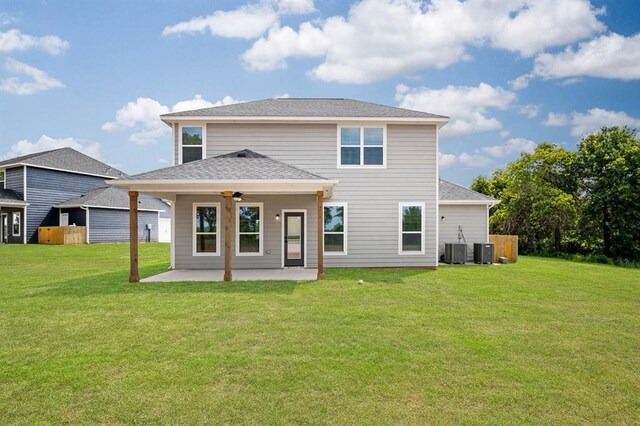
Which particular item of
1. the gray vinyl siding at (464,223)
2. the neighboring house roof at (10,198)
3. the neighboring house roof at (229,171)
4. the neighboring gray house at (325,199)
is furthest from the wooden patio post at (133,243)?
the neighboring house roof at (10,198)

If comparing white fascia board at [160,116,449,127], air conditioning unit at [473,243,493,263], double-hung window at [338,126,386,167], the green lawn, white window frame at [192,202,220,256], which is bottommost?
the green lawn

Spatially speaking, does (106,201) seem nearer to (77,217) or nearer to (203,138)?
(77,217)

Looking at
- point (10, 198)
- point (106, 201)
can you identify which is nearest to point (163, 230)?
point (106, 201)

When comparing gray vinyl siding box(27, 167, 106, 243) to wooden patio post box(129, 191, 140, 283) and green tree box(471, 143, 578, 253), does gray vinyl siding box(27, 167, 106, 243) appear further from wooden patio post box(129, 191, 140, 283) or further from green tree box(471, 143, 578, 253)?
green tree box(471, 143, 578, 253)

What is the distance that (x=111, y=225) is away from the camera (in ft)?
90.0

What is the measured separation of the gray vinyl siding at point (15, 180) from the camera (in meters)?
25.4

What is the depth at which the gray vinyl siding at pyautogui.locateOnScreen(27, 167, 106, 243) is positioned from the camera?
25.4 meters

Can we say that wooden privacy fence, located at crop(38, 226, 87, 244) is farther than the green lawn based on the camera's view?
Yes

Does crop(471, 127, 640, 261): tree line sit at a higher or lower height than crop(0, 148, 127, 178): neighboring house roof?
lower

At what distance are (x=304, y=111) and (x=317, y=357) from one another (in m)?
9.56

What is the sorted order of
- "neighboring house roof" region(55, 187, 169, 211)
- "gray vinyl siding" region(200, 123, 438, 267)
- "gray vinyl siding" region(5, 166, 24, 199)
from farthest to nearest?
1. "neighboring house roof" region(55, 187, 169, 211)
2. "gray vinyl siding" region(5, 166, 24, 199)
3. "gray vinyl siding" region(200, 123, 438, 267)

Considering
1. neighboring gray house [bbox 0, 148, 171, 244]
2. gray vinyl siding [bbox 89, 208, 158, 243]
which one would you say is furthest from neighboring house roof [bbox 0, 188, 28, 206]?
gray vinyl siding [bbox 89, 208, 158, 243]

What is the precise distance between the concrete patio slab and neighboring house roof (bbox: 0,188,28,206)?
801 inches

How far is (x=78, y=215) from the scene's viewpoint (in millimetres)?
A: 26047
